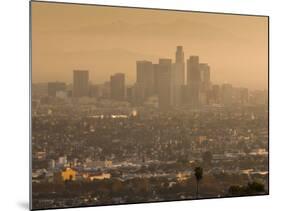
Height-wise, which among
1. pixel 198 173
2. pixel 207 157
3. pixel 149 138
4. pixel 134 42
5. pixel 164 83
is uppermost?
pixel 134 42

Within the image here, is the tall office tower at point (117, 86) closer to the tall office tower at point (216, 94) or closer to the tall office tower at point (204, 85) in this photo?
the tall office tower at point (204, 85)

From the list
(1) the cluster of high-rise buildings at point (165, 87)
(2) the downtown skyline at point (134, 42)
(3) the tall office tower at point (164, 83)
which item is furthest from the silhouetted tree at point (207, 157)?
(2) the downtown skyline at point (134, 42)

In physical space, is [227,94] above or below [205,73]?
below

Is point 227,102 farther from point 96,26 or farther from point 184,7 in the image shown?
point 96,26

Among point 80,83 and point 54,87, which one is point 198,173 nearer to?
point 80,83

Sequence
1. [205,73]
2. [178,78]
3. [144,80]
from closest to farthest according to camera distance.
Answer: [144,80], [178,78], [205,73]

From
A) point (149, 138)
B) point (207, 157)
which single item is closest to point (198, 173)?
point (207, 157)

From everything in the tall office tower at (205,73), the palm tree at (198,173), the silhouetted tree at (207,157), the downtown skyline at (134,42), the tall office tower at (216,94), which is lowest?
the palm tree at (198,173)
